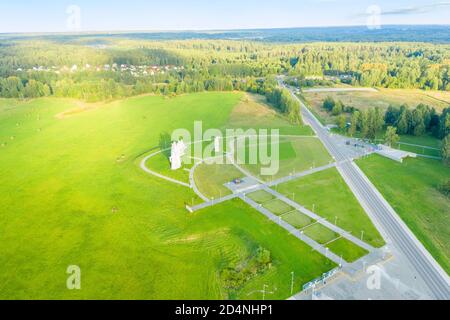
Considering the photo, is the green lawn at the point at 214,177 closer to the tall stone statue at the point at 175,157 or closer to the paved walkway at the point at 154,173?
the paved walkway at the point at 154,173

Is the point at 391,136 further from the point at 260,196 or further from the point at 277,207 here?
the point at 277,207

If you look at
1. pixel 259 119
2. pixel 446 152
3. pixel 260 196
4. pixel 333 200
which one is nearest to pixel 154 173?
pixel 260 196

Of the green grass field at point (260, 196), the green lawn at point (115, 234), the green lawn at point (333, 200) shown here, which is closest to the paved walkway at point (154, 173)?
the green lawn at point (115, 234)

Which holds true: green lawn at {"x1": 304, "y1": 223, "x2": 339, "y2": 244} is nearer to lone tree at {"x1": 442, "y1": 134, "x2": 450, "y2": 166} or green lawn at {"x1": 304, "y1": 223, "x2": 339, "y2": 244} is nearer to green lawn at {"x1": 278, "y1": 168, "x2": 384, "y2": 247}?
green lawn at {"x1": 278, "y1": 168, "x2": 384, "y2": 247}

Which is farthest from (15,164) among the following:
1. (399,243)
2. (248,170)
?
(399,243)

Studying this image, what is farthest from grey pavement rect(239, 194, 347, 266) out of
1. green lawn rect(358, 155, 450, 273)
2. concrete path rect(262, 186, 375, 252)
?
green lawn rect(358, 155, 450, 273)

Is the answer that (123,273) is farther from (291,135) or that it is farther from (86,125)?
(86,125)
